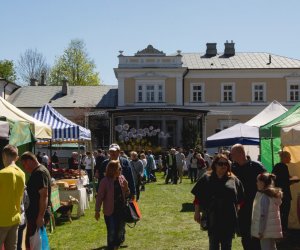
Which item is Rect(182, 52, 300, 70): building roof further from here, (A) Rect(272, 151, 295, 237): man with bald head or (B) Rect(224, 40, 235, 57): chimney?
(A) Rect(272, 151, 295, 237): man with bald head

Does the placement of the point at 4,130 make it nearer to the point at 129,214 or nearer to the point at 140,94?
the point at 129,214

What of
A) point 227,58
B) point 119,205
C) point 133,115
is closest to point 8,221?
point 119,205

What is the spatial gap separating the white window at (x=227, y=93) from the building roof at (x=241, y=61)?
5.35ft

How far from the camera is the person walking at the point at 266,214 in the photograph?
718cm

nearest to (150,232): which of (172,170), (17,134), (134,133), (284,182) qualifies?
(284,182)

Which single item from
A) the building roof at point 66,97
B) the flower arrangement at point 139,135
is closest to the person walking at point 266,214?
the flower arrangement at point 139,135

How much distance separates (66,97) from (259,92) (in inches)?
705

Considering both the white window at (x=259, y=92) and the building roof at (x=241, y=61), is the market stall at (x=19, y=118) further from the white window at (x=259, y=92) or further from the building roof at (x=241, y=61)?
the white window at (x=259, y=92)

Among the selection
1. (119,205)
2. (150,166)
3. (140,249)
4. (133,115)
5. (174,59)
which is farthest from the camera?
(174,59)

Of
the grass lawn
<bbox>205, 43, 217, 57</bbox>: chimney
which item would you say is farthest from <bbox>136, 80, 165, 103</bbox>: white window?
the grass lawn

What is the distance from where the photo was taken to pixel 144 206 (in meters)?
16.8

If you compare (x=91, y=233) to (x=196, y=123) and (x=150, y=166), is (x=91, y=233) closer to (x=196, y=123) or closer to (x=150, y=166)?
(x=150, y=166)

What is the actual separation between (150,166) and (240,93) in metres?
24.0

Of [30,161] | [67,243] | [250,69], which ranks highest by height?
[250,69]
